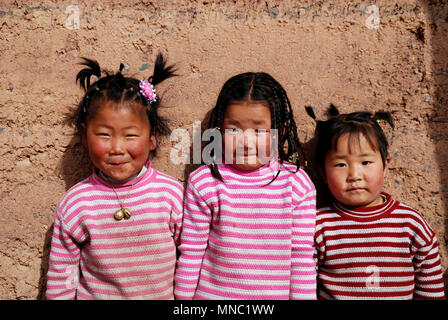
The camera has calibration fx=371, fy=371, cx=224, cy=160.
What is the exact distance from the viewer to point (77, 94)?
7.25ft

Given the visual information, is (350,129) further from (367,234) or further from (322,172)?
(367,234)

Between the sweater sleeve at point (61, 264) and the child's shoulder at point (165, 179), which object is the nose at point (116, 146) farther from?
the sweater sleeve at point (61, 264)

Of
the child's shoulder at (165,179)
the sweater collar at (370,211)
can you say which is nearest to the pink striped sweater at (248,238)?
the child's shoulder at (165,179)

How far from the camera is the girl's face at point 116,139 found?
1.91m

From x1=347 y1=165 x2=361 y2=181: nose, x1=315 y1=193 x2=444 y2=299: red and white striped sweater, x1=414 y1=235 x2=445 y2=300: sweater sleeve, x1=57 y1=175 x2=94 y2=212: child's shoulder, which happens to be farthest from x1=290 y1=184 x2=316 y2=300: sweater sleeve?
x1=57 y1=175 x2=94 y2=212: child's shoulder

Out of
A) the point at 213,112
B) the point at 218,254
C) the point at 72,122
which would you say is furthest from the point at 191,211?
the point at 72,122

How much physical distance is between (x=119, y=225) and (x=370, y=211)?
1365 mm

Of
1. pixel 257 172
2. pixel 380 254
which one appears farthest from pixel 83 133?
pixel 380 254

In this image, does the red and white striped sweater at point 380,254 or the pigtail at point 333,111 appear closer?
the red and white striped sweater at point 380,254

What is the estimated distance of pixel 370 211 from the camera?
6.66ft

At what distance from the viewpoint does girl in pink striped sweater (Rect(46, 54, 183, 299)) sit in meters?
1.97

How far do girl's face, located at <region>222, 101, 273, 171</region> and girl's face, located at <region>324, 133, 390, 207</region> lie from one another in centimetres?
39

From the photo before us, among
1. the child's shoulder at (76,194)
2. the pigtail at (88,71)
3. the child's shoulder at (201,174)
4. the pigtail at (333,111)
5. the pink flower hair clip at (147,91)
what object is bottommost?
the child's shoulder at (76,194)

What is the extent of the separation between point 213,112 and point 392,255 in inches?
49.9
